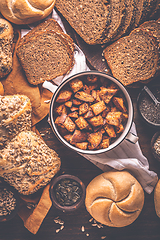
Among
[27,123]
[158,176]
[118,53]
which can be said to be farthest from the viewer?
[158,176]

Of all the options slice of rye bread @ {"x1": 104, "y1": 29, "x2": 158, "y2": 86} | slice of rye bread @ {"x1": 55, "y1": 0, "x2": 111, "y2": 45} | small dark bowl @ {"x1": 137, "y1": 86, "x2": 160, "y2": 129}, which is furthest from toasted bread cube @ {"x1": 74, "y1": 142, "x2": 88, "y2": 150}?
slice of rye bread @ {"x1": 55, "y1": 0, "x2": 111, "y2": 45}

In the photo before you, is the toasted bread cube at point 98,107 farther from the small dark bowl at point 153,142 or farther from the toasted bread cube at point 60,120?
the small dark bowl at point 153,142

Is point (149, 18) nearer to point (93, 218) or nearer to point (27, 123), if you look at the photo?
point (27, 123)

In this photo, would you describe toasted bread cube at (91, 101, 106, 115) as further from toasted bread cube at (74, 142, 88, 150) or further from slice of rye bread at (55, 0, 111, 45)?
slice of rye bread at (55, 0, 111, 45)

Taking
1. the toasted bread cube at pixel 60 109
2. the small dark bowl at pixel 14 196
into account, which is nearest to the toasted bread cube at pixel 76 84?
the toasted bread cube at pixel 60 109

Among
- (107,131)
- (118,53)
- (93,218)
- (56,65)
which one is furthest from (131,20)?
(93,218)
